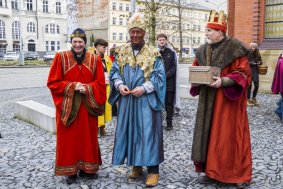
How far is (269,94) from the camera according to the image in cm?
1377

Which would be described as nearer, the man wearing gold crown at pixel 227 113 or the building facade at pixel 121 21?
the man wearing gold crown at pixel 227 113

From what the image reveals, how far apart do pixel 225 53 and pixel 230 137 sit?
101cm

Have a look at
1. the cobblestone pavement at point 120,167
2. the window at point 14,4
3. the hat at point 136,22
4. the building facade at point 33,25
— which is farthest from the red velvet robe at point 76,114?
the window at point 14,4

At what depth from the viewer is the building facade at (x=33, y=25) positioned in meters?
62.5

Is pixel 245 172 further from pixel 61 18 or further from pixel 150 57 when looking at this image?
pixel 61 18

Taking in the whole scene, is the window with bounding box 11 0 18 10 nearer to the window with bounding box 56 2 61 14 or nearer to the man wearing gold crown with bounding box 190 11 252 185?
the window with bounding box 56 2 61 14

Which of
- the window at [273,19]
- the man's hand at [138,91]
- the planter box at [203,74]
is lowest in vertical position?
the man's hand at [138,91]

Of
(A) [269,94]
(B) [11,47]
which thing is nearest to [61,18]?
(B) [11,47]

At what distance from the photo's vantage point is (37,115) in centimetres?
870

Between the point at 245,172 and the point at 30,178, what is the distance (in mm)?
2822

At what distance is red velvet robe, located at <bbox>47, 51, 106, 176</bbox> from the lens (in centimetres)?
486

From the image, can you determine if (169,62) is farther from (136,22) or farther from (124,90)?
(124,90)

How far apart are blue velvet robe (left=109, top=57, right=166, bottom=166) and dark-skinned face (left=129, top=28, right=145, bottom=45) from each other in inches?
12.3

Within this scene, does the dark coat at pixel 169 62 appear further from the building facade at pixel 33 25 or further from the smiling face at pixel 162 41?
the building facade at pixel 33 25
